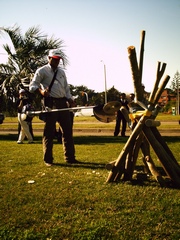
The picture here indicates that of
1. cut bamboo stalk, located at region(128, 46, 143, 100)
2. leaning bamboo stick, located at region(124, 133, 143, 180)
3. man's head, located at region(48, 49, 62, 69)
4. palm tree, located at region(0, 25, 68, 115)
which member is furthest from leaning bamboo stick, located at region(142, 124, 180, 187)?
palm tree, located at region(0, 25, 68, 115)

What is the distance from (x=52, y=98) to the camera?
209 inches

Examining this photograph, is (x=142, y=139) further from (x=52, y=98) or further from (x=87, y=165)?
(x=52, y=98)

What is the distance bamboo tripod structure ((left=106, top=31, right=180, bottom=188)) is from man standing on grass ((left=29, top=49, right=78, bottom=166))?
1.80m

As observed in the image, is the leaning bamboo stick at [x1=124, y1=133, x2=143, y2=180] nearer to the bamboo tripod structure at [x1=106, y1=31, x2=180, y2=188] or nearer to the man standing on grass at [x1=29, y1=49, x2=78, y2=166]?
the bamboo tripod structure at [x1=106, y1=31, x2=180, y2=188]

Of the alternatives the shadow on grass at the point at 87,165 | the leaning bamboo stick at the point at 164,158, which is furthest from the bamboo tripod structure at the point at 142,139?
the shadow on grass at the point at 87,165

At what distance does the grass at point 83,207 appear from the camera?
2.37 m

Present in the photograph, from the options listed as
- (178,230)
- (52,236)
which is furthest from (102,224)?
(178,230)

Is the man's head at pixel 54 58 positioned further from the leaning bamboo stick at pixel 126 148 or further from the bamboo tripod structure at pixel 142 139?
the leaning bamboo stick at pixel 126 148

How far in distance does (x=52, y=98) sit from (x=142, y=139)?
2.27 meters

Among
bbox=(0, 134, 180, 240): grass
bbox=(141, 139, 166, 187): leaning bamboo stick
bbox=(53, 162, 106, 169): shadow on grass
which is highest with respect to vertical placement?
bbox=(141, 139, 166, 187): leaning bamboo stick

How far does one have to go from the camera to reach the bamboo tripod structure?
11.7 ft

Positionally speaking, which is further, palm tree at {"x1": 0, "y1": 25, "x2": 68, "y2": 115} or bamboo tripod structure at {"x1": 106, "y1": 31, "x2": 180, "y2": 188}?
palm tree at {"x1": 0, "y1": 25, "x2": 68, "y2": 115}

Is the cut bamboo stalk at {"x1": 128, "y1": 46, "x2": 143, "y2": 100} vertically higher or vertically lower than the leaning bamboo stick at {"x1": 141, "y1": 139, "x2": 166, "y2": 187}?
higher

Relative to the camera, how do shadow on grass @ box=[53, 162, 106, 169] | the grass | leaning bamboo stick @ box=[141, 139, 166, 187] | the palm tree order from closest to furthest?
the grass
leaning bamboo stick @ box=[141, 139, 166, 187]
shadow on grass @ box=[53, 162, 106, 169]
the palm tree
